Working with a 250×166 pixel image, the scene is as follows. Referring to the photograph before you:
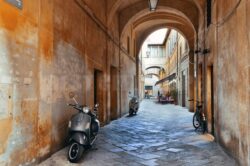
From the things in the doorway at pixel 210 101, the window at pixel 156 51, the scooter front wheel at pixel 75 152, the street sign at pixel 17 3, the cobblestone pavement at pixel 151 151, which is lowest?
the cobblestone pavement at pixel 151 151

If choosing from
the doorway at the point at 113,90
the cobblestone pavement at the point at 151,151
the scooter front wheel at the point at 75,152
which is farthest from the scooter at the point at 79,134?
the doorway at the point at 113,90

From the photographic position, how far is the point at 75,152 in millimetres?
5000

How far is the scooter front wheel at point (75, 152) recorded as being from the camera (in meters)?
4.85

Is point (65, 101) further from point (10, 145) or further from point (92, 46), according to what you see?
point (92, 46)

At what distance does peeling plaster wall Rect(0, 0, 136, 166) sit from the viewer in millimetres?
3576

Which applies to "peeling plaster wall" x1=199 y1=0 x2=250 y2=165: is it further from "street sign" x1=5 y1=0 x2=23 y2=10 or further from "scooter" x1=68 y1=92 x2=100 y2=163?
"street sign" x1=5 y1=0 x2=23 y2=10

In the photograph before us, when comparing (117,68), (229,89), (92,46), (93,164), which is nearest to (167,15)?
(117,68)

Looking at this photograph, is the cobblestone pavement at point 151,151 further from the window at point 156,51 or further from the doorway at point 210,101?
the window at point 156,51

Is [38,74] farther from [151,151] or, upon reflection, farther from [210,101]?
[210,101]

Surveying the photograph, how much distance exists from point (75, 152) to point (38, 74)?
1.64 metres

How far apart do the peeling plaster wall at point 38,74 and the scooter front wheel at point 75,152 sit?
370 millimetres

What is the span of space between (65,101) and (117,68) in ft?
22.4

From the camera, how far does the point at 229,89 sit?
17.4 feet

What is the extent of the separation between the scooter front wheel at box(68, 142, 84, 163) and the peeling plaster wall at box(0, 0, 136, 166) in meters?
0.37
